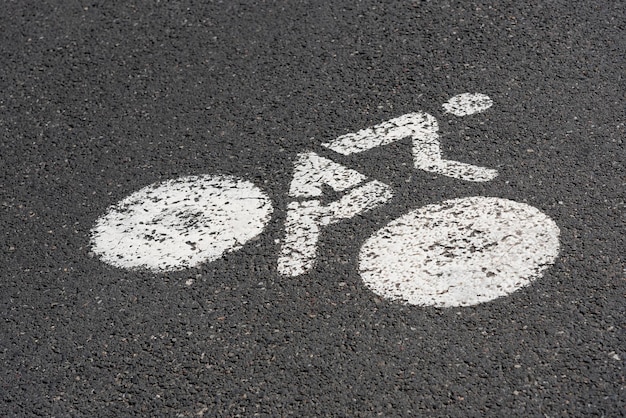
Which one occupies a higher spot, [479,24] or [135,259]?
[479,24]

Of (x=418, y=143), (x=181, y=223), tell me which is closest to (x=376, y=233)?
(x=418, y=143)

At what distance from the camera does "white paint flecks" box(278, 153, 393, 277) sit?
3463 mm

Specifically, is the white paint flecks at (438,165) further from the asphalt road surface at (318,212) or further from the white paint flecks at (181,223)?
the white paint flecks at (181,223)

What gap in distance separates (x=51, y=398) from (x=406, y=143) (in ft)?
5.86

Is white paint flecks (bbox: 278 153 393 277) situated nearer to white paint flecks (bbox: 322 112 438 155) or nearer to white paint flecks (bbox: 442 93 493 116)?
white paint flecks (bbox: 322 112 438 155)

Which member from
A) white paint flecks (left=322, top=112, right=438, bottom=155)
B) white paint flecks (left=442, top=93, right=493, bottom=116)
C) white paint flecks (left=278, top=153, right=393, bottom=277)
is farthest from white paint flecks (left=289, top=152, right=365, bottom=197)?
white paint flecks (left=442, top=93, right=493, bottom=116)

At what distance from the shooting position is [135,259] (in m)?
3.61

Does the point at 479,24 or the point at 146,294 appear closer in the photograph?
the point at 146,294

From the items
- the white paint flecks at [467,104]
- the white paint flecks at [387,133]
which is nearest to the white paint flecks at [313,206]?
the white paint flecks at [387,133]

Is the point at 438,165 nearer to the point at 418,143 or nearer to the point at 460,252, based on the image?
the point at 418,143

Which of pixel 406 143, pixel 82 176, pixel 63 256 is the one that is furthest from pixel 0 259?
pixel 406 143

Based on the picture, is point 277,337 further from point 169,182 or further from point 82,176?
point 82,176

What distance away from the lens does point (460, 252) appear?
11.0 ft

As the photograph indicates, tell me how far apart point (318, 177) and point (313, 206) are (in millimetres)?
183
